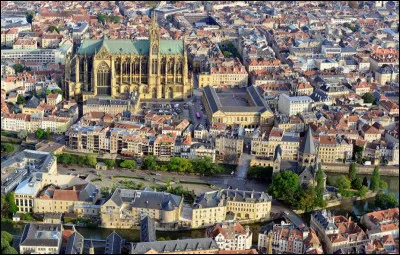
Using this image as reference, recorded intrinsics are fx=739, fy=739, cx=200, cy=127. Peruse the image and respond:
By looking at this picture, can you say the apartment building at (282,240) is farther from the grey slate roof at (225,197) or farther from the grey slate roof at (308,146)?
the grey slate roof at (308,146)

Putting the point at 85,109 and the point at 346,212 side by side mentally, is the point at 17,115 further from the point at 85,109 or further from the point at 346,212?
the point at 346,212

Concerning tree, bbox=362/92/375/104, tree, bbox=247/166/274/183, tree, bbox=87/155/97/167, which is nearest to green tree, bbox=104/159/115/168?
tree, bbox=87/155/97/167

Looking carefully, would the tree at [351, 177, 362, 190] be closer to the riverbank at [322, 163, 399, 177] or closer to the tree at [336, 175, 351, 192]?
the tree at [336, 175, 351, 192]

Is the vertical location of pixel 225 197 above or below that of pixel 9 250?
above

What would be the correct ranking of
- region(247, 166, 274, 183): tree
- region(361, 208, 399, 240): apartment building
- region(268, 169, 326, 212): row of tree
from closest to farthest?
1. region(361, 208, 399, 240): apartment building
2. region(268, 169, 326, 212): row of tree
3. region(247, 166, 274, 183): tree

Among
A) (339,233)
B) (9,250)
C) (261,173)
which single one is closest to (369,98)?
(261,173)

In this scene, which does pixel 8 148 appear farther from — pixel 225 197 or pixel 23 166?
pixel 225 197
